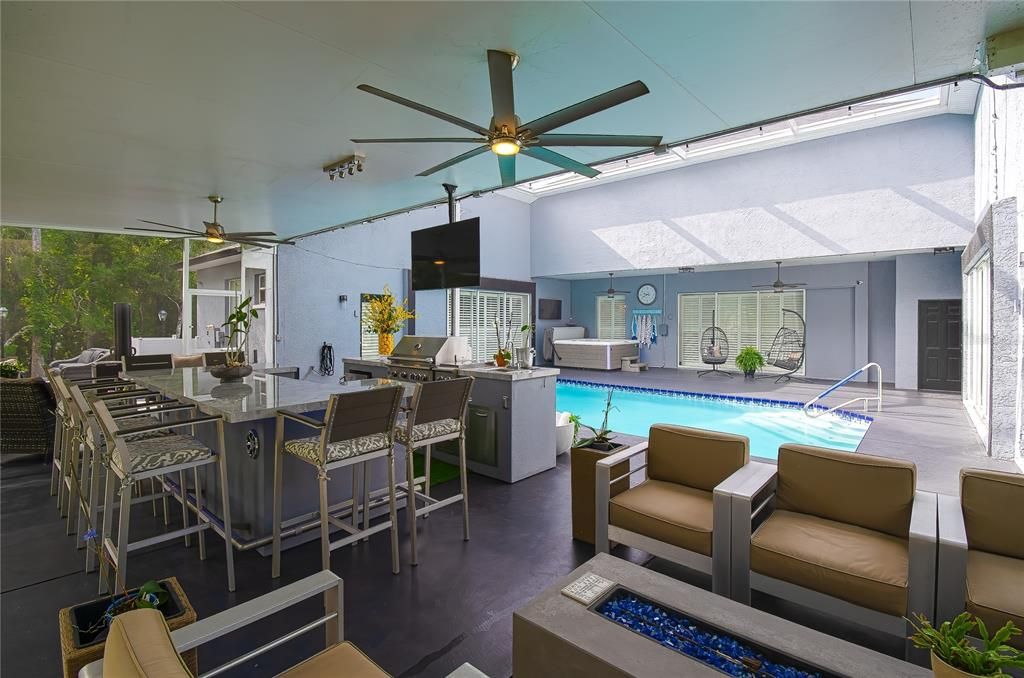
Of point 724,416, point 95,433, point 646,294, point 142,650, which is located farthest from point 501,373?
point 646,294

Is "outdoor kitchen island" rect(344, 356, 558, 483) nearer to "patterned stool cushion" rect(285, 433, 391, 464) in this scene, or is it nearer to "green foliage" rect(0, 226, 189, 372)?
"patterned stool cushion" rect(285, 433, 391, 464)

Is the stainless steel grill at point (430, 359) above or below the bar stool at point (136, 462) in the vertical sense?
above

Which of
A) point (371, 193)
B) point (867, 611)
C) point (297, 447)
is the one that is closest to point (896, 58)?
point (867, 611)

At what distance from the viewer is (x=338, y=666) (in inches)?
49.3

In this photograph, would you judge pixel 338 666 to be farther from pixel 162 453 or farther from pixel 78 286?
pixel 78 286

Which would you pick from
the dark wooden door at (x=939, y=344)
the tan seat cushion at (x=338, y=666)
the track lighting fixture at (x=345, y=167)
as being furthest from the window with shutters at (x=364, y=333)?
the dark wooden door at (x=939, y=344)

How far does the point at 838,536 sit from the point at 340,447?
2383 millimetres

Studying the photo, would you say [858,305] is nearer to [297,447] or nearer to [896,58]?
[896,58]

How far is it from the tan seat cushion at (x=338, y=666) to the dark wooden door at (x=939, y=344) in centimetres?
1049

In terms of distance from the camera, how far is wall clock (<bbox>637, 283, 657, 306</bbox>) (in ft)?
42.4

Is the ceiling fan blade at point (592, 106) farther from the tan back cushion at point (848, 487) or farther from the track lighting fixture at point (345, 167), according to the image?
the track lighting fixture at point (345, 167)

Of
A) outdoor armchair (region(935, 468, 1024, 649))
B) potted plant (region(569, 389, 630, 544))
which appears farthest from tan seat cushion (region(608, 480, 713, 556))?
outdoor armchair (region(935, 468, 1024, 649))

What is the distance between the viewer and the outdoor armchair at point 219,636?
30.4 inches

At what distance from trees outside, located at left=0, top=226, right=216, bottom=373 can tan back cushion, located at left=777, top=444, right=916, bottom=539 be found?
1151cm
